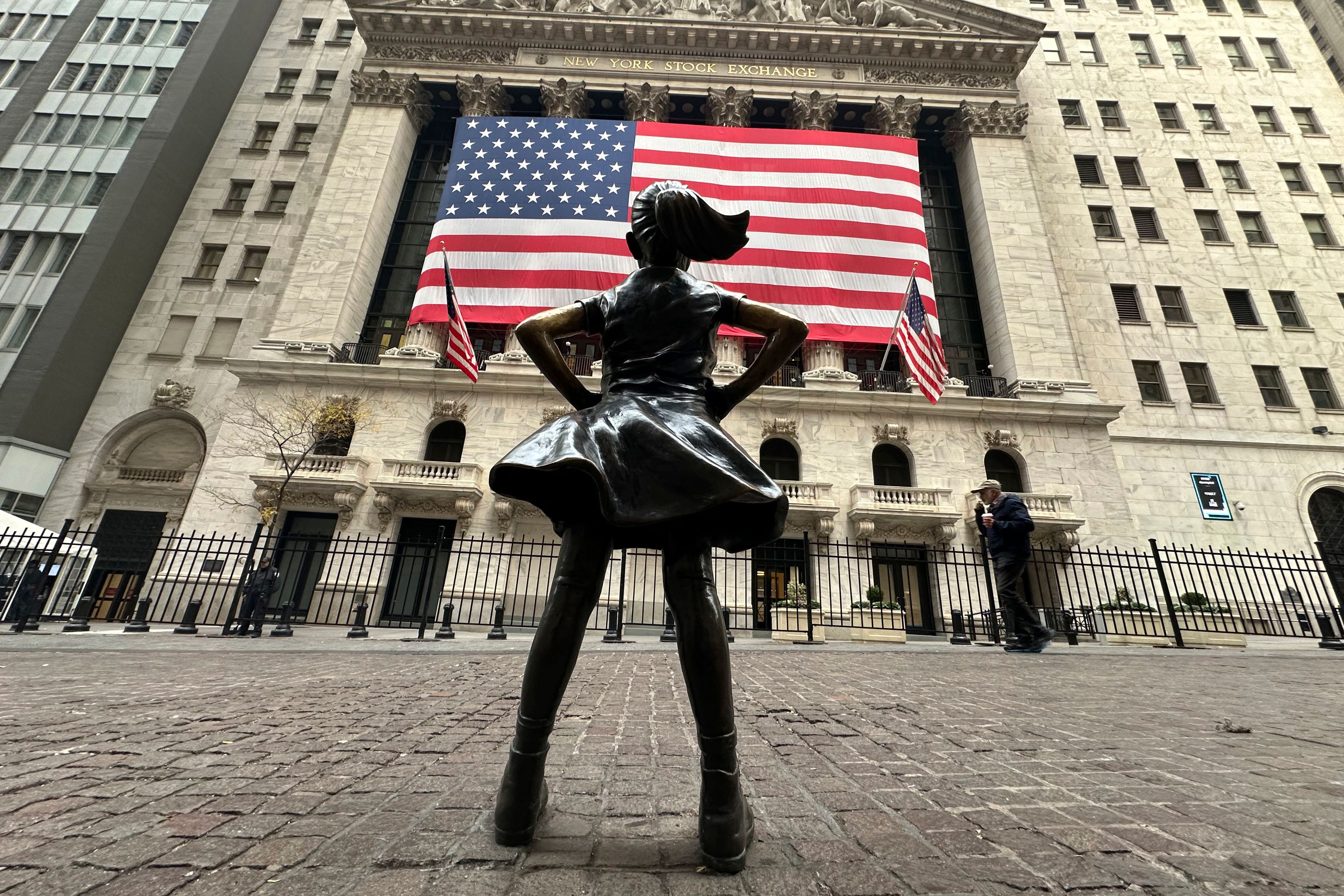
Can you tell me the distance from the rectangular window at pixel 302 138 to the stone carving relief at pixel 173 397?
13457mm

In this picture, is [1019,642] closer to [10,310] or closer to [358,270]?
[358,270]

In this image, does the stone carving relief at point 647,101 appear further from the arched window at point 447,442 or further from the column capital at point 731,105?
the arched window at point 447,442

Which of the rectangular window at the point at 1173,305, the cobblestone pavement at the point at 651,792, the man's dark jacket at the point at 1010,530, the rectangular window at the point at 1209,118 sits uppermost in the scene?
the rectangular window at the point at 1209,118

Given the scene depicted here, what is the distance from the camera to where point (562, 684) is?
1783 millimetres

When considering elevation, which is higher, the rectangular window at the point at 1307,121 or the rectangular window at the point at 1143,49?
the rectangular window at the point at 1143,49

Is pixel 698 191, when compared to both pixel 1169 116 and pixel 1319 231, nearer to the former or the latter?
pixel 1169 116

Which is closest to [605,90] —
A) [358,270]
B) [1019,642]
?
[358,270]

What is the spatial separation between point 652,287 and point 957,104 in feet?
103

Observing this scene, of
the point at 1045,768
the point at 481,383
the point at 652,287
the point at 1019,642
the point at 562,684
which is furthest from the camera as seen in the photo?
the point at 481,383

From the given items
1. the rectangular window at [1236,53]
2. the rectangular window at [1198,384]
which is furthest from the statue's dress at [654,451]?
the rectangular window at [1236,53]

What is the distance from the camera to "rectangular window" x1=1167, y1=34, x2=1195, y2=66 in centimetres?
2923

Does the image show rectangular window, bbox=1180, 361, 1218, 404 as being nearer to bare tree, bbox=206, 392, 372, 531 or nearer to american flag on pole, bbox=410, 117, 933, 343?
american flag on pole, bbox=410, 117, 933, 343

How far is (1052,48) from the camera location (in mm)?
29781

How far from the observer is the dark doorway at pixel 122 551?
1945 centimetres
